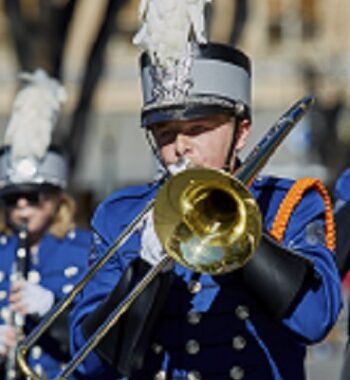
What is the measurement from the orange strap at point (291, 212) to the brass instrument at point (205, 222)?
0.19 meters

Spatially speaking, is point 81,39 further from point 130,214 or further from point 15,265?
point 130,214

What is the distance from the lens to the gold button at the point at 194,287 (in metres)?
3.80

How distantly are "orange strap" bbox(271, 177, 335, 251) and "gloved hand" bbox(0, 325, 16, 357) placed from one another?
2233 mm

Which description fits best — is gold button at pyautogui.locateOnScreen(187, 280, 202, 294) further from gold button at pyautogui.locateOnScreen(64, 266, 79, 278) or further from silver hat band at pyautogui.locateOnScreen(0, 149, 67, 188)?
silver hat band at pyautogui.locateOnScreen(0, 149, 67, 188)

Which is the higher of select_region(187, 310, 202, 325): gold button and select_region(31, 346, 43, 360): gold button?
select_region(187, 310, 202, 325): gold button

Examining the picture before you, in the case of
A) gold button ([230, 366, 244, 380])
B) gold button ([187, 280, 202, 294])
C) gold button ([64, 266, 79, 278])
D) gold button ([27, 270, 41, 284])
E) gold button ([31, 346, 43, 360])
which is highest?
gold button ([187, 280, 202, 294])

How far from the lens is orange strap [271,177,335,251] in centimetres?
377

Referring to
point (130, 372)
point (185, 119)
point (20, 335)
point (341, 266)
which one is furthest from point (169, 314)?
point (20, 335)

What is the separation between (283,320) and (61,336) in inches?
82.3

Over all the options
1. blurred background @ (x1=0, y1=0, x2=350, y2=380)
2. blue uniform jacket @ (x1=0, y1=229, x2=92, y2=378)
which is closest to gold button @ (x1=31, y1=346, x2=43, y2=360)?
blue uniform jacket @ (x1=0, y1=229, x2=92, y2=378)

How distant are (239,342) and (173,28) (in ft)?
2.88

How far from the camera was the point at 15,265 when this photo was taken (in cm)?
600

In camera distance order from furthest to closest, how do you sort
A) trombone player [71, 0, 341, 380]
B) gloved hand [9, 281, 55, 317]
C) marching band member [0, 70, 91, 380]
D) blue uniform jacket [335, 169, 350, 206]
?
1. marching band member [0, 70, 91, 380]
2. gloved hand [9, 281, 55, 317]
3. blue uniform jacket [335, 169, 350, 206]
4. trombone player [71, 0, 341, 380]

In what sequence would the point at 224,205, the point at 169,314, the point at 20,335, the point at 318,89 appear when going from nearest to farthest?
the point at 224,205 < the point at 169,314 < the point at 20,335 < the point at 318,89
